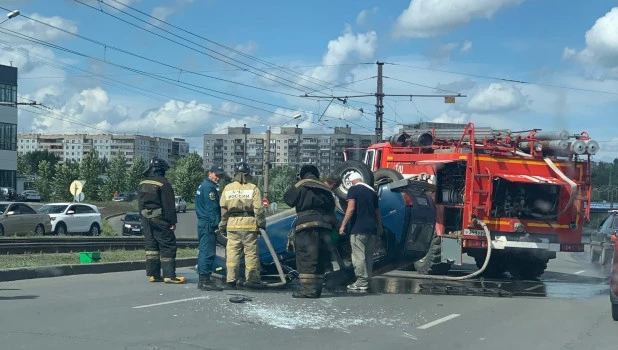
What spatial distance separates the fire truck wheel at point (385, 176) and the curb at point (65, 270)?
4.60 m

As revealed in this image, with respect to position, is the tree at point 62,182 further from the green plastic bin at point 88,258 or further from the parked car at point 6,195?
the green plastic bin at point 88,258

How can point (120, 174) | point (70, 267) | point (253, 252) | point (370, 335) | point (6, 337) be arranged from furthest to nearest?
point (120, 174), point (70, 267), point (253, 252), point (370, 335), point (6, 337)

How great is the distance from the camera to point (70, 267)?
13.2 metres

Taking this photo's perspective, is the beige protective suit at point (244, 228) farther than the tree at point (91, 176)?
No

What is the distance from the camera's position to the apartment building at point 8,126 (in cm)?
7606

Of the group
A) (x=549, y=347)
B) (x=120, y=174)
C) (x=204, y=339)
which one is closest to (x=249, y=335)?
(x=204, y=339)

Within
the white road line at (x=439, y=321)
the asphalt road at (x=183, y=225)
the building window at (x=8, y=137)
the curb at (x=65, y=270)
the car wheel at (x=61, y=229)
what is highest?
the building window at (x=8, y=137)

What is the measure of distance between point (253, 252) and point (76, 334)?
3640 millimetres

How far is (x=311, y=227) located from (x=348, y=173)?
9.17 ft

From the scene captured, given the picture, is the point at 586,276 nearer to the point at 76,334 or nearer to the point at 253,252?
the point at 253,252

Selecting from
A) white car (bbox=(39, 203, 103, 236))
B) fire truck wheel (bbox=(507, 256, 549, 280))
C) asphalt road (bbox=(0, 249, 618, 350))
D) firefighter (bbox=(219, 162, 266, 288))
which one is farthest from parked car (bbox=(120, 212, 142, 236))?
firefighter (bbox=(219, 162, 266, 288))

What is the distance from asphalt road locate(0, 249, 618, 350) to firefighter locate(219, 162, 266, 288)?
342 millimetres

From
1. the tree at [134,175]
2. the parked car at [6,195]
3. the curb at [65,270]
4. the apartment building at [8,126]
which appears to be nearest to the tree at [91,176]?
the tree at [134,175]

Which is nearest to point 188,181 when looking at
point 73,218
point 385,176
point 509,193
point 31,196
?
point 31,196
